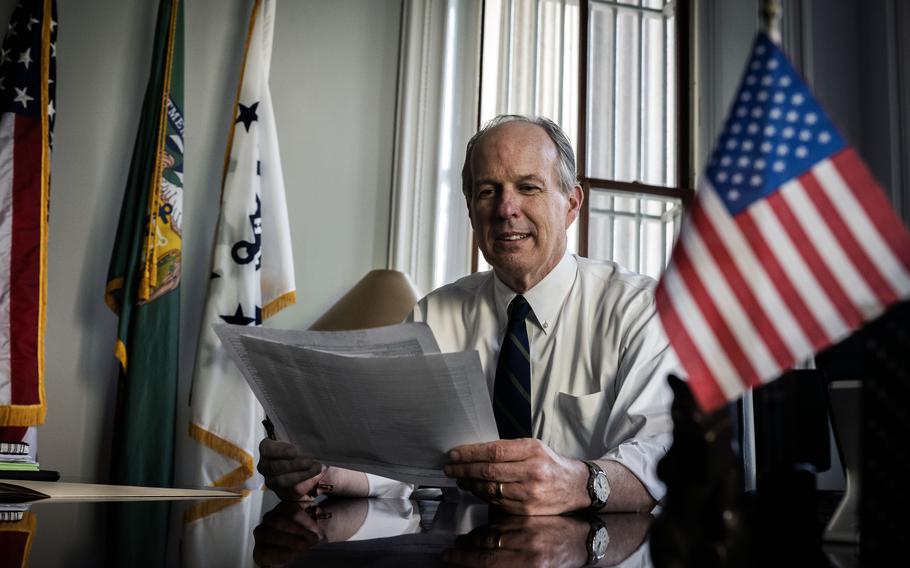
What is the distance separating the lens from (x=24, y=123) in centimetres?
309

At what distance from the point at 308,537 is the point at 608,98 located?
378cm

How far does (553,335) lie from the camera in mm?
2164

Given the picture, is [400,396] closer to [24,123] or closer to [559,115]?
[24,123]

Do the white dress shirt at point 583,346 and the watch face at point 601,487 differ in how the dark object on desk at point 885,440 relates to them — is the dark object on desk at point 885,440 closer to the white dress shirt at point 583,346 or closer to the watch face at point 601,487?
the watch face at point 601,487

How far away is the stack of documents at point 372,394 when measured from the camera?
48.8 inches

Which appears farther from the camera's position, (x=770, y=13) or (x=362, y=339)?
(x=362, y=339)

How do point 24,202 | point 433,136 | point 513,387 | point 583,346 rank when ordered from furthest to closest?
1. point 433,136
2. point 24,202
3. point 583,346
4. point 513,387

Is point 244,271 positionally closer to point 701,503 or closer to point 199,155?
point 199,155

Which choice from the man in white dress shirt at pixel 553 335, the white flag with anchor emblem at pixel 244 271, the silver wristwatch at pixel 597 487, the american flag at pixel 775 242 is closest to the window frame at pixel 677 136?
the white flag with anchor emblem at pixel 244 271

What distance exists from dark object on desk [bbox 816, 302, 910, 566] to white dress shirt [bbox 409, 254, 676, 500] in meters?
1.09

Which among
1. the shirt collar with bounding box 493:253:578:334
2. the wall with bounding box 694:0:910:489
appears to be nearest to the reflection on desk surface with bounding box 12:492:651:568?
the shirt collar with bounding box 493:253:578:334

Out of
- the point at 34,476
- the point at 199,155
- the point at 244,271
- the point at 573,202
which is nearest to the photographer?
the point at 34,476

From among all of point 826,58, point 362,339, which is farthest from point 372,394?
point 826,58

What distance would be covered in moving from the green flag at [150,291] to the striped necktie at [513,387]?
67.5 inches
